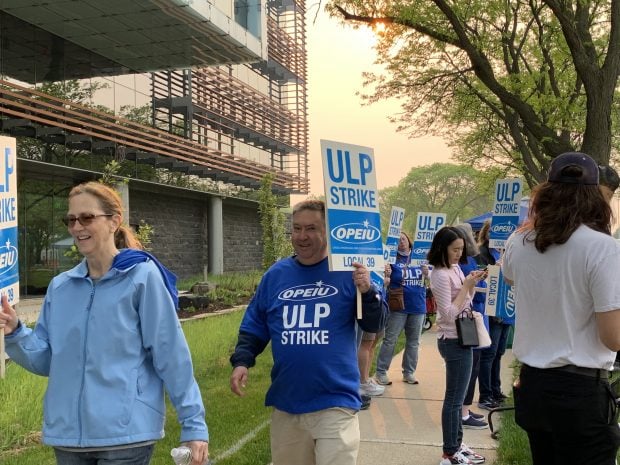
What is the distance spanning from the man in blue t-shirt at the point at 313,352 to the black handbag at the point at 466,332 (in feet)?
5.70

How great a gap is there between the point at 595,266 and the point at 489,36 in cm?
1428

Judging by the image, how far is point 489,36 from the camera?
15.4 m

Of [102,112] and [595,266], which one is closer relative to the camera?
[595,266]

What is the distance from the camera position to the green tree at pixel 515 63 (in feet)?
28.8

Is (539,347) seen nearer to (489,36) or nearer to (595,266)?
(595,266)

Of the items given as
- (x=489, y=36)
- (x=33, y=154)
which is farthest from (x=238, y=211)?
(x=489, y=36)

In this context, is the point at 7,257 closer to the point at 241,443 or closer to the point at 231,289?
the point at 241,443

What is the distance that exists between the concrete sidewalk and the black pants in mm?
2631

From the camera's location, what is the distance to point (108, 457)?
247 cm

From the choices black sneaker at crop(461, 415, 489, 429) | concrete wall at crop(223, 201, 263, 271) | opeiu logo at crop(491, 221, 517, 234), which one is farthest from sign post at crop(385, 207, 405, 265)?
concrete wall at crop(223, 201, 263, 271)

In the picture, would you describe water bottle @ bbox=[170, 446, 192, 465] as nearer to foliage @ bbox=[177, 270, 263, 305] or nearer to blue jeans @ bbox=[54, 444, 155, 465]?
blue jeans @ bbox=[54, 444, 155, 465]

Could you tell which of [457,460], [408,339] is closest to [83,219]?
[457,460]

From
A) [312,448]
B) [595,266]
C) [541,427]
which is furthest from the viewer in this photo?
[312,448]

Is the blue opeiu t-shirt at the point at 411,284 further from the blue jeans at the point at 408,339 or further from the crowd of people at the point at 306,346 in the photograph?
the crowd of people at the point at 306,346
